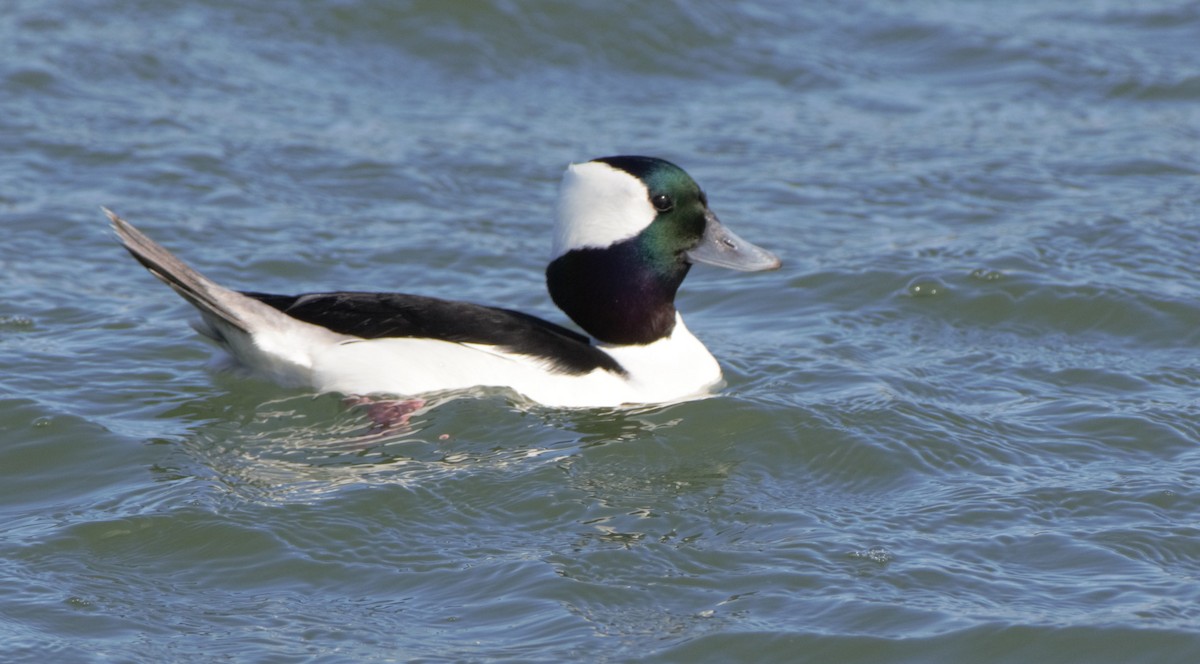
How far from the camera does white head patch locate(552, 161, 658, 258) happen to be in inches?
322

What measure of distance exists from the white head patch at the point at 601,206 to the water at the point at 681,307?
87cm

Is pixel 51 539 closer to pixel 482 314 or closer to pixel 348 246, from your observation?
pixel 482 314

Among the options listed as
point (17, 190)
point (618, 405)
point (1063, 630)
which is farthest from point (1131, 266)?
point (17, 190)

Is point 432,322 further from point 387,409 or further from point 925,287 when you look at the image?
point 925,287

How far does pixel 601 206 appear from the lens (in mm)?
8195

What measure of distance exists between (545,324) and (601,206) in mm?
688

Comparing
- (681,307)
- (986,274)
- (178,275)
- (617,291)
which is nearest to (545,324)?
(617,291)

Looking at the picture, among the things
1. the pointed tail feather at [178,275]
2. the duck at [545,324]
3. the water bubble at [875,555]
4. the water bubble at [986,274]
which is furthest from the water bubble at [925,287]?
the pointed tail feather at [178,275]

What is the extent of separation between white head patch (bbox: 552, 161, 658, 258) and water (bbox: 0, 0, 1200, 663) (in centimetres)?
87

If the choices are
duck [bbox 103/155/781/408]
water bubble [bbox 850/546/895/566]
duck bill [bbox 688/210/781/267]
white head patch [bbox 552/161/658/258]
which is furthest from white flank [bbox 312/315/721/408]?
water bubble [bbox 850/546/895/566]

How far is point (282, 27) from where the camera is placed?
15.6 metres

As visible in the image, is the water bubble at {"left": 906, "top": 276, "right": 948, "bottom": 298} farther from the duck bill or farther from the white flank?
the white flank

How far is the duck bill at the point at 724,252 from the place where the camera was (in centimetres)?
854

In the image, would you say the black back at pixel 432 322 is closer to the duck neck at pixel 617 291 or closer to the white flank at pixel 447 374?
→ the white flank at pixel 447 374
